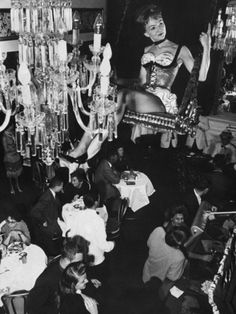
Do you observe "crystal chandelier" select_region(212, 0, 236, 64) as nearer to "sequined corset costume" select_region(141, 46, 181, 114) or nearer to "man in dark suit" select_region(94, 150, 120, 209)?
"sequined corset costume" select_region(141, 46, 181, 114)

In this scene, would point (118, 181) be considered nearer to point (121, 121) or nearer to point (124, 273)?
point (124, 273)

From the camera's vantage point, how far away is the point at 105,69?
7.91ft

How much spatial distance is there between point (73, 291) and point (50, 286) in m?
0.29

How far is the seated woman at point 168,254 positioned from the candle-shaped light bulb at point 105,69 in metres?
2.00

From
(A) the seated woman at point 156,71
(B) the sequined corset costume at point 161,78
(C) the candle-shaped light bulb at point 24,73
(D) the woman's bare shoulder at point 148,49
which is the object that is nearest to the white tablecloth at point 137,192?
(A) the seated woman at point 156,71

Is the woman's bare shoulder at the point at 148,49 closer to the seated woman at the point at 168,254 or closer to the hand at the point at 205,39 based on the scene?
the hand at the point at 205,39

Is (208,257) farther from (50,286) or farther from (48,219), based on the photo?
(48,219)

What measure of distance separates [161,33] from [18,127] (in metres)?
5.39

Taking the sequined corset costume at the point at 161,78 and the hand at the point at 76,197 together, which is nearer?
the hand at the point at 76,197

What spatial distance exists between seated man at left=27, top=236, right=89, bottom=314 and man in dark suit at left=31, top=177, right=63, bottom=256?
107 cm

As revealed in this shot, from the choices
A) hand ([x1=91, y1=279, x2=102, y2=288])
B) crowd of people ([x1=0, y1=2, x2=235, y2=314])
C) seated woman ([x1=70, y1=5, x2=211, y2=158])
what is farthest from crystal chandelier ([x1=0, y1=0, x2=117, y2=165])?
seated woman ([x1=70, y1=5, x2=211, y2=158])

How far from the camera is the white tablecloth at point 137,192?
579cm

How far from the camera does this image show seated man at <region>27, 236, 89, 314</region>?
10.8ft

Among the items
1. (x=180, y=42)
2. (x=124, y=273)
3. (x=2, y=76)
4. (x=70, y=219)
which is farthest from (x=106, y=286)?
(x=180, y=42)
